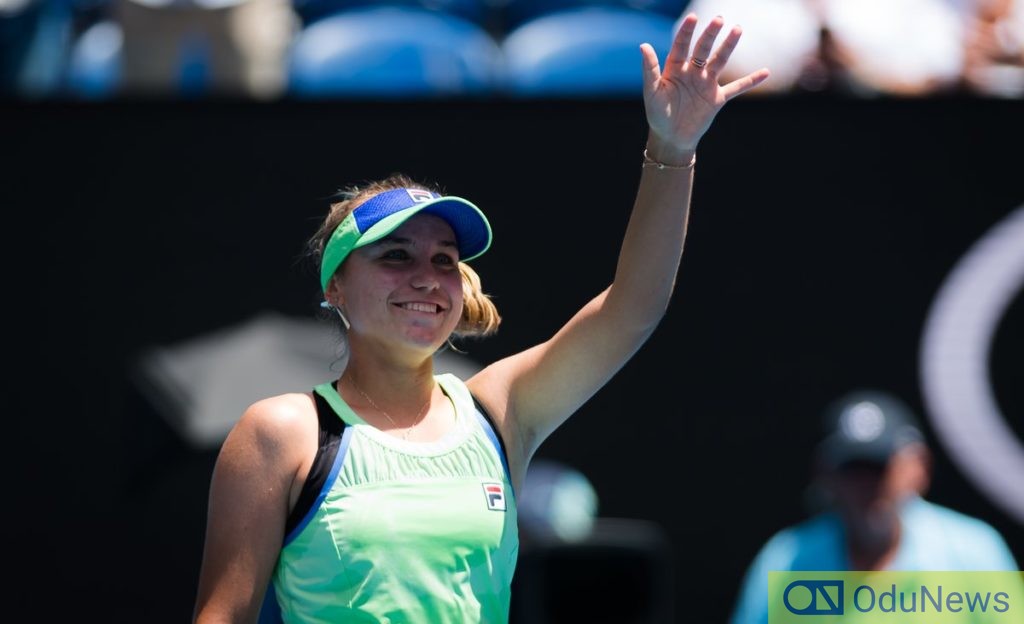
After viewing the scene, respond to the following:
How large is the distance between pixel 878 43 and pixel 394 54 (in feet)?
7.15

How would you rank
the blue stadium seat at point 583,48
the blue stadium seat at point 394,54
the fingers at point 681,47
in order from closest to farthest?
the fingers at point 681,47, the blue stadium seat at point 394,54, the blue stadium seat at point 583,48

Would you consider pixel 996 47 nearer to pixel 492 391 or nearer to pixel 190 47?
pixel 190 47

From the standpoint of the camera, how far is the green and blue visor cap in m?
2.36

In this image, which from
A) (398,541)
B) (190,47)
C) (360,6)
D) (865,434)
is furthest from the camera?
(360,6)

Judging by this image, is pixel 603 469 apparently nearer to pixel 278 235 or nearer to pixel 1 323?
pixel 278 235

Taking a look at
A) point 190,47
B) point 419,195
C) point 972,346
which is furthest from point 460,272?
point 190,47

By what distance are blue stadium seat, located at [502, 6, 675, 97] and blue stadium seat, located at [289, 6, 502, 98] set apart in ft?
0.41

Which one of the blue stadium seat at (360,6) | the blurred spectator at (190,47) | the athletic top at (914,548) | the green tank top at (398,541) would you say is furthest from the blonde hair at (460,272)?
the blue stadium seat at (360,6)

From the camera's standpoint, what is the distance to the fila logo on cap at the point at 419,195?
7.87 ft

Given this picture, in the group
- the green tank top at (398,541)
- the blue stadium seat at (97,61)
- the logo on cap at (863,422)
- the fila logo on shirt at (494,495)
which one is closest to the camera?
the green tank top at (398,541)

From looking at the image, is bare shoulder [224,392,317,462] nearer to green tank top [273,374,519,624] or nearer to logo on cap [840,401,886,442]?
green tank top [273,374,519,624]

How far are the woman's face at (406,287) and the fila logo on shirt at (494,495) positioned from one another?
256mm

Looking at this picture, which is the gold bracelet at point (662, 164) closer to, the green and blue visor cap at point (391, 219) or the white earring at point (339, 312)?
the green and blue visor cap at point (391, 219)

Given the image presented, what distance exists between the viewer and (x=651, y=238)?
7.97 ft
